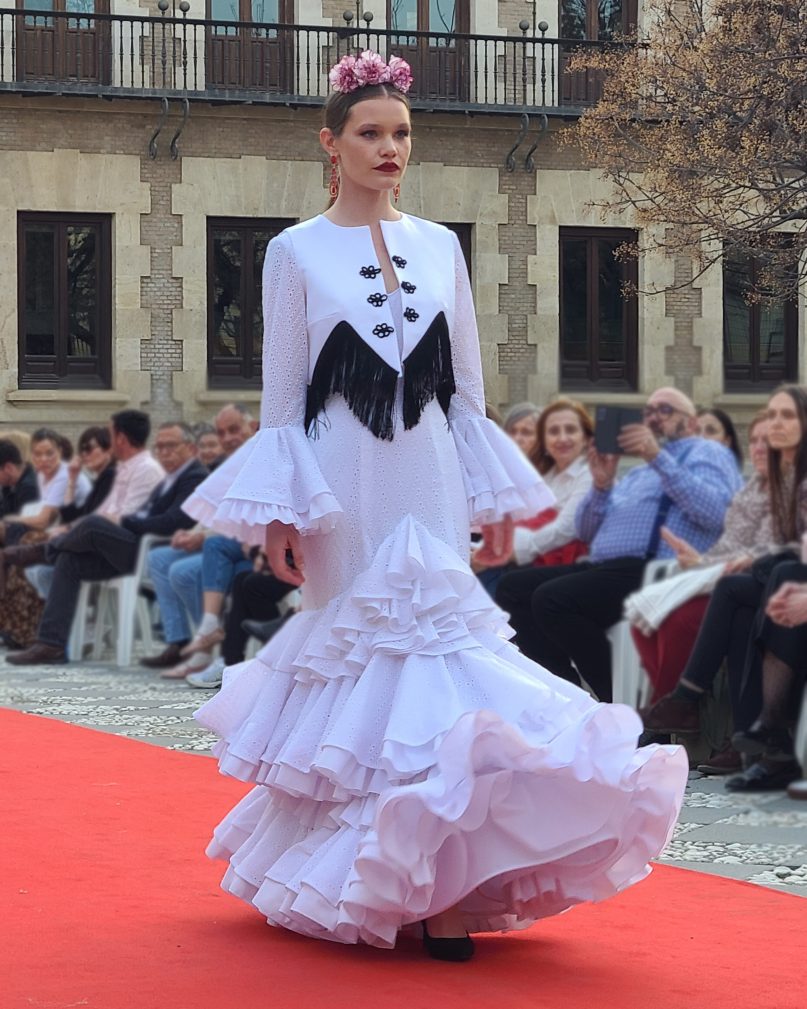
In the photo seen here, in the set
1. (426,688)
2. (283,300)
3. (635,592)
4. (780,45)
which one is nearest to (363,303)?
(283,300)

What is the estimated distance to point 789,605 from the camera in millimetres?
6852

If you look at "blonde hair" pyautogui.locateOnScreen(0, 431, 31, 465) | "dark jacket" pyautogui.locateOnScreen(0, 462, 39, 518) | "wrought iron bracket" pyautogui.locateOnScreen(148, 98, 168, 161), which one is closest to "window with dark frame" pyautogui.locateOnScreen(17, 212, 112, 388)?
"wrought iron bracket" pyautogui.locateOnScreen(148, 98, 168, 161)

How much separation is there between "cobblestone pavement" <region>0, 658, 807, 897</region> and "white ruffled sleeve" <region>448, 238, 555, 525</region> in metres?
1.56

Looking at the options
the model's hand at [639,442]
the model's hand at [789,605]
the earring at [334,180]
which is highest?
the earring at [334,180]

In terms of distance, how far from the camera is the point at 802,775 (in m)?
6.99

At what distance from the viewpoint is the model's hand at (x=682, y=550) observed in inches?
314

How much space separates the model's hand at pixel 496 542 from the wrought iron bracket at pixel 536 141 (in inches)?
836

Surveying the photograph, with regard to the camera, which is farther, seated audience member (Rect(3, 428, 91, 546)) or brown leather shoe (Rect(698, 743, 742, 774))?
seated audience member (Rect(3, 428, 91, 546))

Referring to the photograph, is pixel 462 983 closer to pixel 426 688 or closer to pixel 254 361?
pixel 426 688

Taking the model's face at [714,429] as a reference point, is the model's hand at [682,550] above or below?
below

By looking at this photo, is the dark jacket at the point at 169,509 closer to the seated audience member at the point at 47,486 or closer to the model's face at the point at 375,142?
the seated audience member at the point at 47,486

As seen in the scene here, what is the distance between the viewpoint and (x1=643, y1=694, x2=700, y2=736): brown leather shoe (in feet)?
24.2

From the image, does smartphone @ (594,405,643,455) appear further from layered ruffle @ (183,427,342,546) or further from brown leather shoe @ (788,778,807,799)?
layered ruffle @ (183,427,342,546)

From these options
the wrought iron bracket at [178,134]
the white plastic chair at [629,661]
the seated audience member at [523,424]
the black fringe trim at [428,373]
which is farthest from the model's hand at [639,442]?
the wrought iron bracket at [178,134]
